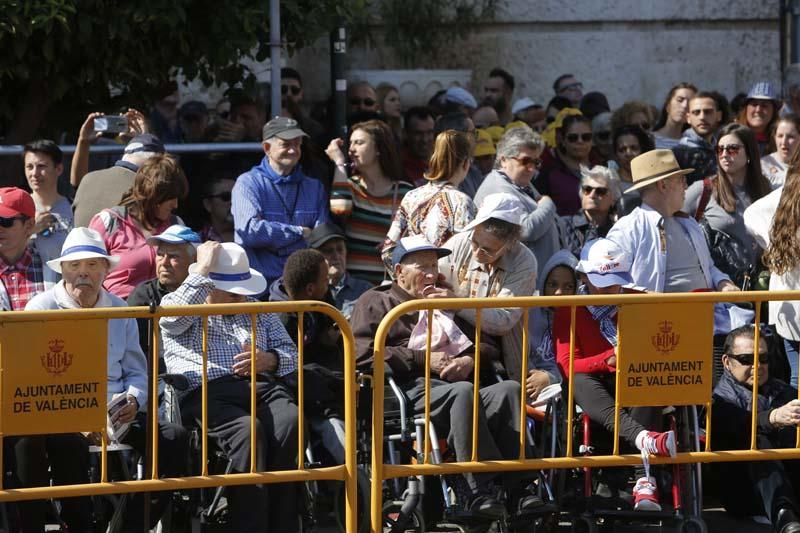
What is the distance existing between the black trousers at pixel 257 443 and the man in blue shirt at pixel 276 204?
175 cm

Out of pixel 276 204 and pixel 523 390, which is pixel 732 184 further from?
pixel 523 390

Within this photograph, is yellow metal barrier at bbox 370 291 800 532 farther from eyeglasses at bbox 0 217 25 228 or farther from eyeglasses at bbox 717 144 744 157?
eyeglasses at bbox 717 144 744 157

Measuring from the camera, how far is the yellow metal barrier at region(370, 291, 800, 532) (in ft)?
23.5

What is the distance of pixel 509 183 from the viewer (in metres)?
9.55

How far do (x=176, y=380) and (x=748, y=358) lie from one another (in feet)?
9.67

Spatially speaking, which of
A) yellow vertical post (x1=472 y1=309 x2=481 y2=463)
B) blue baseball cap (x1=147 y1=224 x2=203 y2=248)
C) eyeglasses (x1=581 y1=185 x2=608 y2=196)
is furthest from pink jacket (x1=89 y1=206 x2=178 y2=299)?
eyeglasses (x1=581 y1=185 x2=608 y2=196)

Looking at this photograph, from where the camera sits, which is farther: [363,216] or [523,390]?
[363,216]

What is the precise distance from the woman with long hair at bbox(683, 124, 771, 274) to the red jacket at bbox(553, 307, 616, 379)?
222cm

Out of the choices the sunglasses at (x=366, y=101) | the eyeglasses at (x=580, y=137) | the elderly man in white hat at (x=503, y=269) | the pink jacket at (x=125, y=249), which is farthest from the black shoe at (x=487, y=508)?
the sunglasses at (x=366, y=101)

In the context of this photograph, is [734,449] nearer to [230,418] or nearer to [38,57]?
[230,418]

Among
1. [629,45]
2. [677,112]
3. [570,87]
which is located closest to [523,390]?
[677,112]

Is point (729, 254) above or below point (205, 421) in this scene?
above

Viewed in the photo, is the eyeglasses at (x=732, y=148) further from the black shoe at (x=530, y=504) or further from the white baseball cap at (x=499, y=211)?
the black shoe at (x=530, y=504)

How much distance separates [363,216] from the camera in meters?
9.66
